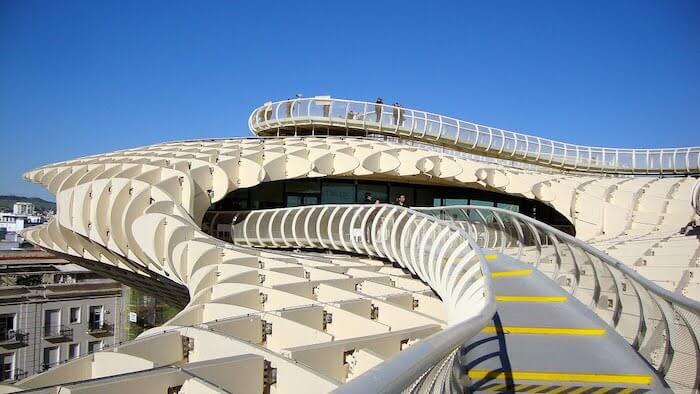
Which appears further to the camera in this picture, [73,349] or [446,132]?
[73,349]

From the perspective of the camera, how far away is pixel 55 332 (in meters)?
44.8

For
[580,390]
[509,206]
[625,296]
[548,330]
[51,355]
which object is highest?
[509,206]

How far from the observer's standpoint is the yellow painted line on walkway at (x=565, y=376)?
238 inches

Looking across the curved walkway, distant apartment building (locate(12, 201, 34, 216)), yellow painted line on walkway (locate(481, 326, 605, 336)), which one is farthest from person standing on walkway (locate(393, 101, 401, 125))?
distant apartment building (locate(12, 201, 34, 216))

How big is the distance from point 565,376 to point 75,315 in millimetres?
48100

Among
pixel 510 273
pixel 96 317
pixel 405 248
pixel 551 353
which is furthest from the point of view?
pixel 96 317

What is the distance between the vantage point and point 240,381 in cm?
748

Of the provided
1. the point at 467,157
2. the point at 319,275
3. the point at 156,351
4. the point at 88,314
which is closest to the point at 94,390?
the point at 156,351

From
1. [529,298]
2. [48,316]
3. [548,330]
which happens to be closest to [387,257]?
[529,298]

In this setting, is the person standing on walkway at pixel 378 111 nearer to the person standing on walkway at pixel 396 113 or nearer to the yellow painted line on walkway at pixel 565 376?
the person standing on walkway at pixel 396 113

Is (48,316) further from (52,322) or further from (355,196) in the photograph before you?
(355,196)

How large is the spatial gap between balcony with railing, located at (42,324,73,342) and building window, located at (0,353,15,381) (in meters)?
2.75

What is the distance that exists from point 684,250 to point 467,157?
1865 centimetres

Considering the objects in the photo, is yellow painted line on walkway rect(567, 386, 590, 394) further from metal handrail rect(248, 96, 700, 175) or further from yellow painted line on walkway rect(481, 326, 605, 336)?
metal handrail rect(248, 96, 700, 175)
